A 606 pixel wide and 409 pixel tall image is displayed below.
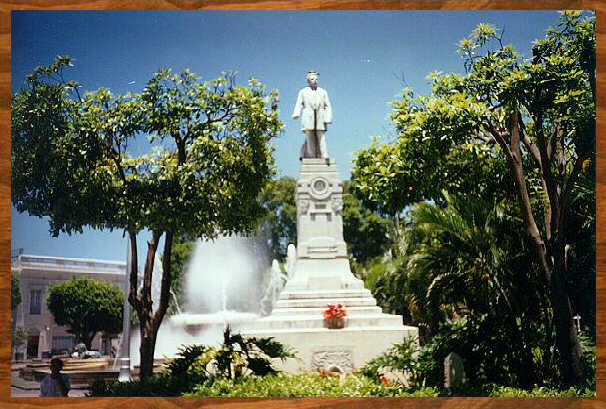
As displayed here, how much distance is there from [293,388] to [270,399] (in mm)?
334

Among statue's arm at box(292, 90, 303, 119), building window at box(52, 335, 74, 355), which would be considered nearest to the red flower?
statue's arm at box(292, 90, 303, 119)

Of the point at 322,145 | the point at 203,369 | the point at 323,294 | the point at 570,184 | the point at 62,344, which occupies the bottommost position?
the point at 203,369

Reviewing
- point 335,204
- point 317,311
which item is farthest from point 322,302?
point 335,204

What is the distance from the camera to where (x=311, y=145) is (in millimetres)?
12805

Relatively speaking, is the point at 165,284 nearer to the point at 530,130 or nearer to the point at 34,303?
the point at 34,303

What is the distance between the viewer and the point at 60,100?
10.5m

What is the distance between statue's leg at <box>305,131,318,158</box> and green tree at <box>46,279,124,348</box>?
163 inches

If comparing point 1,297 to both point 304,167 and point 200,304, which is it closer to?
point 304,167

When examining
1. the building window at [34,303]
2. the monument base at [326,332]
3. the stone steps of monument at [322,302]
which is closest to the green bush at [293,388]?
the monument base at [326,332]

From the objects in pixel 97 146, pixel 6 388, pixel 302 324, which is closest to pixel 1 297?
pixel 6 388

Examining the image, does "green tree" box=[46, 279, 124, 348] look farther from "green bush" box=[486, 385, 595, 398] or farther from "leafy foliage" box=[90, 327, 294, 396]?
"green bush" box=[486, 385, 595, 398]

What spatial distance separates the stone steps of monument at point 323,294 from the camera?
12.4 m

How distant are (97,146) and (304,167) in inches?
149

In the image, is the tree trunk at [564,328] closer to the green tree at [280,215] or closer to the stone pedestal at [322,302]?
the stone pedestal at [322,302]
